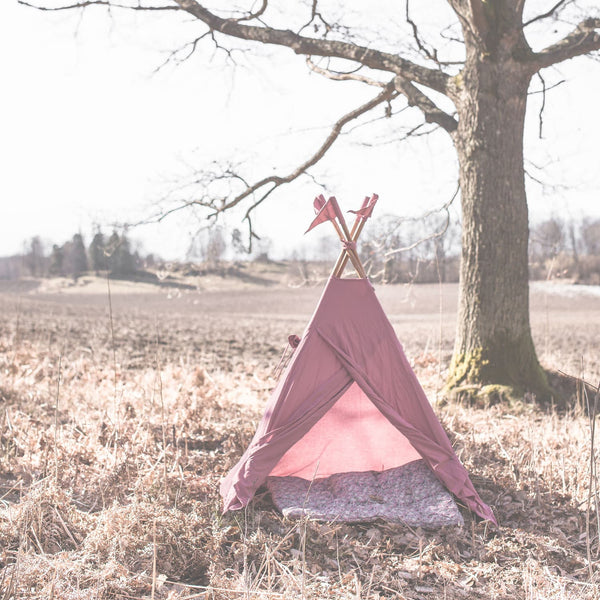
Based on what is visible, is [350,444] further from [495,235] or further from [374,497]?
[495,235]

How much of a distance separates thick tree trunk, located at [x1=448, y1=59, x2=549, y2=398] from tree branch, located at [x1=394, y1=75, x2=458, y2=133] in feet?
0.77

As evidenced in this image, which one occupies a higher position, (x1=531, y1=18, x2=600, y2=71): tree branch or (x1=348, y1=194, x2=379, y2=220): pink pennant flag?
(x1=531, y1=18, x2=600, y2=71): tree branch

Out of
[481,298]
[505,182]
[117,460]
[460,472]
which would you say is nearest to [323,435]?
[460,472]

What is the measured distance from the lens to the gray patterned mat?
144 inches

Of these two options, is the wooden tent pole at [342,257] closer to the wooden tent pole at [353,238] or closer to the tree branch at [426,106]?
the wooden tent pole at [353,238]

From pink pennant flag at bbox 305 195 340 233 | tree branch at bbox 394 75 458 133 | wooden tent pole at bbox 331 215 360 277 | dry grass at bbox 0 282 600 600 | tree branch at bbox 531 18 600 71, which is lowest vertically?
dry grass at bbox 0 282 600 600

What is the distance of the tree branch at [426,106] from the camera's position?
6465 millimetres

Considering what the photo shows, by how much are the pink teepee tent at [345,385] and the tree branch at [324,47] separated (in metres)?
3.41

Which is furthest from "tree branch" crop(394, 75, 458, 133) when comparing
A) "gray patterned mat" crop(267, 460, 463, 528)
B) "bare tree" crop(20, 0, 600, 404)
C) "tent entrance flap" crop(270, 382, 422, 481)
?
"gray patterned mat" crop(267, 460, 463, 528)

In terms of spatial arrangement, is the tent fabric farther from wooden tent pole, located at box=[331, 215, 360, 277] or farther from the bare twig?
the bare twig

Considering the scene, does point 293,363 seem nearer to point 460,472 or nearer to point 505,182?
point 460,472

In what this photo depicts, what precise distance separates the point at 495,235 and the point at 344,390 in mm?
3157

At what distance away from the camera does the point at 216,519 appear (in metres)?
3.55

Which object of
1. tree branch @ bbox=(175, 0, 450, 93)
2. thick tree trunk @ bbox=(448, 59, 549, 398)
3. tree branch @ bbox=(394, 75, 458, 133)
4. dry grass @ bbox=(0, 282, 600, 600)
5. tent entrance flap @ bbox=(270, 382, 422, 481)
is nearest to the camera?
dry grass @ bbox=(0, 282, 600, 600)
